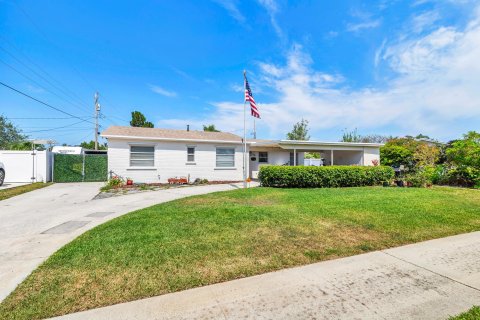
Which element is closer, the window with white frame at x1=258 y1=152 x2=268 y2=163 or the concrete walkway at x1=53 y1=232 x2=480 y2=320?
the concrete walkway at x1=53 y1=232 x2=480 y2=320

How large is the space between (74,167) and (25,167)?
9.07 feet

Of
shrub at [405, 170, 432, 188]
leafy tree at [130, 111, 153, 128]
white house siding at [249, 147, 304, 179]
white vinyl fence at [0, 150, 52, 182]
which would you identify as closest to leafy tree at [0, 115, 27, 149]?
leafy tree at [130, 111, 153, 128]

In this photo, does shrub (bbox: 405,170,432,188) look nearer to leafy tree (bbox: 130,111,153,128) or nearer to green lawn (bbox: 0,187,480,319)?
green lawn (bbox: 0,187,480,319)

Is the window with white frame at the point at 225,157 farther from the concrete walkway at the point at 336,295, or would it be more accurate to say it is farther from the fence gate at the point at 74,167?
the concrete walkway at the point at 336,295

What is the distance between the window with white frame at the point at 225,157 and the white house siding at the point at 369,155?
10.5m

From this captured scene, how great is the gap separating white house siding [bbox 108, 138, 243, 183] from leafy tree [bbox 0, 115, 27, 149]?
39.2m

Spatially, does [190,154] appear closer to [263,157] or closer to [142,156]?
[142,156]

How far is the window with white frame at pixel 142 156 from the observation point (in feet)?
48.0

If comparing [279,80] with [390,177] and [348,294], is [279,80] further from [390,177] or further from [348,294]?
[348,294]

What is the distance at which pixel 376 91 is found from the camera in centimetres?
1838

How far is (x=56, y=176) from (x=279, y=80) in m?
16.3

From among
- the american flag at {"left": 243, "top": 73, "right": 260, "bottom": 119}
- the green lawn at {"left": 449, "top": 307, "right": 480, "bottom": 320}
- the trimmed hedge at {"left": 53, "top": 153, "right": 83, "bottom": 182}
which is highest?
the american flag at {"left": 243, "top": 73, "right": 260, "bottom": 119}

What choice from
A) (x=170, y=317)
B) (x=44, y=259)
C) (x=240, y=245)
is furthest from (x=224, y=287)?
(x=44, y=259)

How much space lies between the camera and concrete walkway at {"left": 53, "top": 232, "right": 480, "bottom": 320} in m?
2.46
